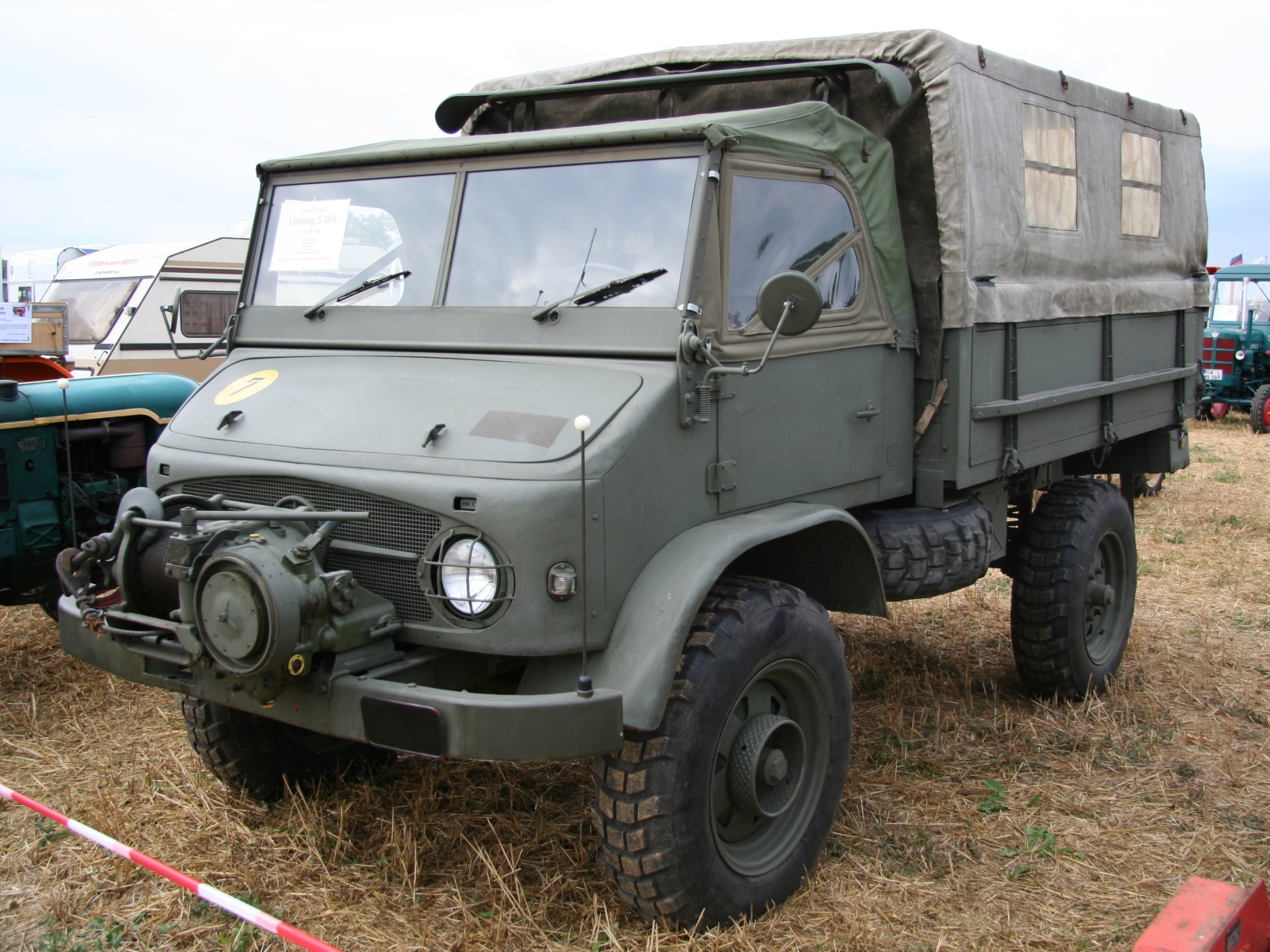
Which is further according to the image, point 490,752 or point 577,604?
point 577,604

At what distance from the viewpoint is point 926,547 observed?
437 centimetres

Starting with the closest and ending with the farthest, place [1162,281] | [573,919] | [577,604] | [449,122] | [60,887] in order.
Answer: [577,604]
[573,919]
[60,887]
[449,122]
[1162,281]

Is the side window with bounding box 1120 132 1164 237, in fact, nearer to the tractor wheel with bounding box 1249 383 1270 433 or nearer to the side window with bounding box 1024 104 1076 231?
the side window with bounding box 1024 104 1076 231

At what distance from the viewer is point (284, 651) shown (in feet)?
9.41

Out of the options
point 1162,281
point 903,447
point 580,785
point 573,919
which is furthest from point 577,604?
point 1162,281

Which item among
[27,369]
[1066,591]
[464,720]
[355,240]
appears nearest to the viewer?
[464,720]

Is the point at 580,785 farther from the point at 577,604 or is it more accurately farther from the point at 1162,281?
the point at 1162,281

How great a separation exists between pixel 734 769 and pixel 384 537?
4.04 ft

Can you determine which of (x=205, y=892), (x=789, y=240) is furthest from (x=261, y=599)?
(x=789, y=240)

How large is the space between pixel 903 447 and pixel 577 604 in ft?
6.41

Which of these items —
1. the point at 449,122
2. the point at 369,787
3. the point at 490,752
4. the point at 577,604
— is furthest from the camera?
the point at 449,122

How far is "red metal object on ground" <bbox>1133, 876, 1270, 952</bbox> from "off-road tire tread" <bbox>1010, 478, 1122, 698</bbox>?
100.0 inches

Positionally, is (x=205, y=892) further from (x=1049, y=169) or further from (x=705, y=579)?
(x=1049, y=169)

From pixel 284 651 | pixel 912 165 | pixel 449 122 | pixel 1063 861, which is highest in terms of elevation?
pixel 449 122
